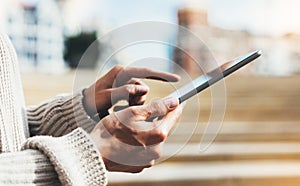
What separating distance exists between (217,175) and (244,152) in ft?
0.82

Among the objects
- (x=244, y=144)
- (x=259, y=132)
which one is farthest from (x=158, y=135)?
(x=259, y=132)

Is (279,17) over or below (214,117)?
below

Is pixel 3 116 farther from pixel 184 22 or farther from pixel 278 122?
pixel 278 122

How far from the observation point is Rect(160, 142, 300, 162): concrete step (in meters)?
2.26

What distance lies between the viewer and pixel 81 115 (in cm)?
54

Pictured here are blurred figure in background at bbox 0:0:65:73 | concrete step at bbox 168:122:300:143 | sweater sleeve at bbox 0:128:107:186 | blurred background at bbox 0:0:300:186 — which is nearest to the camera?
sweater sleeve at bbox 0:128:107:186

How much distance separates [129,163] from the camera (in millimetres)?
448

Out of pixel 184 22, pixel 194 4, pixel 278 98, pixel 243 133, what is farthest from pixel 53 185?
pixel 278 98

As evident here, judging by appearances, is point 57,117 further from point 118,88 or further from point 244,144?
point 244,144

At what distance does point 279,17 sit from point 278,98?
45 cm

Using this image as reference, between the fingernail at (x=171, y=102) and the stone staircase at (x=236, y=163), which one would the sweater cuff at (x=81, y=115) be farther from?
the stone staircase at (x=236, y=163)

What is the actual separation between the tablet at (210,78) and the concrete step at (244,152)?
5.74 feet

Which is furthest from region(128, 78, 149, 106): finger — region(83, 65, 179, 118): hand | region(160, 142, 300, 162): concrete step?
region(160, 142, 300, 162): concrete step

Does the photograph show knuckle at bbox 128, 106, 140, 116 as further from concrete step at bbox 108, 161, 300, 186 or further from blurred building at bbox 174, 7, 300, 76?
concrete step at bbox 108, 161, 300, 186
